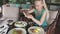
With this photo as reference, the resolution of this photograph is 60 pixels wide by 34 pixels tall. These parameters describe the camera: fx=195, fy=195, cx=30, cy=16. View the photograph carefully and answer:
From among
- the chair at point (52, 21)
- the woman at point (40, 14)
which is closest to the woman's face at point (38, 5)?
the woman at point (40, 14)

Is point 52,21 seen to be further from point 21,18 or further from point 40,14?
point 21,18

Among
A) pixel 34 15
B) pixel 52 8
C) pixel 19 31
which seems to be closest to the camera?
pixel 19 31

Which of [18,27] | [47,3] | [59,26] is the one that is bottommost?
[59,26]

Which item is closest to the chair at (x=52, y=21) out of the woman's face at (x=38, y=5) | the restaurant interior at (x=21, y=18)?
the restaurant interior at (x=21, y=18)

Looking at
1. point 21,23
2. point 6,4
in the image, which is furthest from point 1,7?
point 21,23

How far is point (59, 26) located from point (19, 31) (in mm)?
483

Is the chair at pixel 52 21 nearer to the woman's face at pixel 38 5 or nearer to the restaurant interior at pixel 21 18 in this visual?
the restaurant interior at pixel 21 18

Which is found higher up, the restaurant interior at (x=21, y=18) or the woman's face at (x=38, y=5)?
the woman's face at (x=38, y=5)

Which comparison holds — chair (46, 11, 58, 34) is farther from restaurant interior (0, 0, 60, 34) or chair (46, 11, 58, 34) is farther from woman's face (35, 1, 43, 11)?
woman's face (35, 1, 43, 11)

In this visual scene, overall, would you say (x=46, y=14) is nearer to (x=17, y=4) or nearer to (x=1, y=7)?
(x=17, y=4)

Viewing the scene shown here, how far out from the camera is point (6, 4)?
1.62 metres

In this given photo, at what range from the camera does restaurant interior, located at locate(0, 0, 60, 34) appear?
1.42 metres

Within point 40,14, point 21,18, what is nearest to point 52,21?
point 40,14

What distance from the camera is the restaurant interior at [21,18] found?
4.66ft
